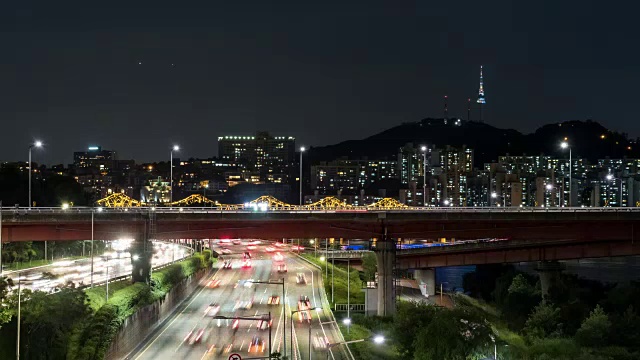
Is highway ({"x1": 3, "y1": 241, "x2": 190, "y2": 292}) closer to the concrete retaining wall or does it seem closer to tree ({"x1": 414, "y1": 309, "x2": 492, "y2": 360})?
the concrete retaining wall

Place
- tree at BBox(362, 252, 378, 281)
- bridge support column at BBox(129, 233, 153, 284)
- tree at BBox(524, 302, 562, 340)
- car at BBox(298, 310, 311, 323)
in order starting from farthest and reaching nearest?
tree at BBox(362, 252, 378, 281), tree at BBox(524, 302, 562, 340), car at BBox(298, 310, 311, 323), bridge support column at BBox(129, 233, 153, 284)

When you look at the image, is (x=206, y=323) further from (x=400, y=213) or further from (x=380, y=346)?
(x=400, y=213)

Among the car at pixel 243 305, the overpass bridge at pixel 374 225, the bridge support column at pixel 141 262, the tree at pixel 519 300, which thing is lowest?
the tree at pixel 519 300

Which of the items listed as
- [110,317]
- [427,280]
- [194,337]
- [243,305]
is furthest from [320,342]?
[427,280]

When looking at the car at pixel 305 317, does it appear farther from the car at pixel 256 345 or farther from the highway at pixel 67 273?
the highway at pixel 67 273

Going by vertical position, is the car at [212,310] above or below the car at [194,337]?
below

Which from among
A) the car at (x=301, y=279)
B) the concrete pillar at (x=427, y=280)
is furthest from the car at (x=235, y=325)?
the concrete pillar at (x=427, y=280)

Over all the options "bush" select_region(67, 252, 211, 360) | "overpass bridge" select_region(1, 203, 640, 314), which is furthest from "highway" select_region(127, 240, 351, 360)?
"overpass bridge" select_region(1, 203, 640, 314)
